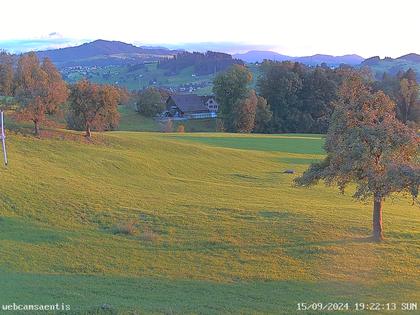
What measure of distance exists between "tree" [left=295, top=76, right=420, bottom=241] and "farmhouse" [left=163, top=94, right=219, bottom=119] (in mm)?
103036

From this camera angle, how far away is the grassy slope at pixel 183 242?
1759 cm

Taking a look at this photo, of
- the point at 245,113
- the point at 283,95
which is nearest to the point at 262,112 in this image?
the point at 245,113

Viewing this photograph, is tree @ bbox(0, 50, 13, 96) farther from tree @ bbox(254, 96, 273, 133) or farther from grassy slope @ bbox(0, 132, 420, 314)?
tree @ bbox(254, 96, 273, 133)

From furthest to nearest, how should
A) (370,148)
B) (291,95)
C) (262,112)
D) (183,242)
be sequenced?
(291,95) < (262,112) < (370,148) < (183,242)

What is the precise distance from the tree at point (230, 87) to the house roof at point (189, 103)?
1878cm

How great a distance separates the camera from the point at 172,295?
17266 millimetres

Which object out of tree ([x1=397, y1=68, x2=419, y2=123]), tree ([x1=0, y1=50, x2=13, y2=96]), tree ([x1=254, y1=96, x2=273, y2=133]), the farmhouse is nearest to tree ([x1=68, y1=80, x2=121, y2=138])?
tree ([x1=0, y1=50, x2=13, y2=96])

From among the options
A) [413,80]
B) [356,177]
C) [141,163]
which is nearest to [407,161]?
[356,177]

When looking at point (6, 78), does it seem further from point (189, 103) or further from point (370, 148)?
point (370, 148)

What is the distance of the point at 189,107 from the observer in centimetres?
13062

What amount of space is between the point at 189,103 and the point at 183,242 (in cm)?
11001

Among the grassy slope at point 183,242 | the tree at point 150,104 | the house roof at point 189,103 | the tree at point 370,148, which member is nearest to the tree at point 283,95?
the house roof at point 189,103

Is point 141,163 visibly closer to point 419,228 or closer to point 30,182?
point 30,182

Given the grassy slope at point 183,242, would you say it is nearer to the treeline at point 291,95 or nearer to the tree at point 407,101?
the treeline at point 291,95
